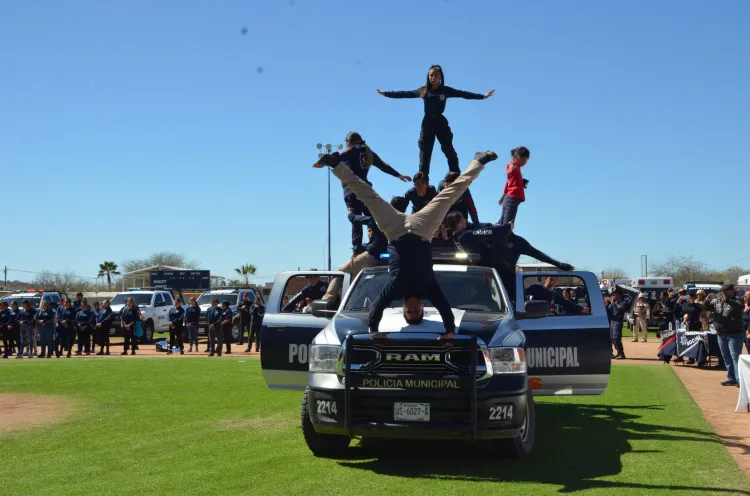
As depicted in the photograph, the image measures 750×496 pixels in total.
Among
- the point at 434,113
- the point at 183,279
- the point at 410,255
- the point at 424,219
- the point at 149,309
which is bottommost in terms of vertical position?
the point at 149,309

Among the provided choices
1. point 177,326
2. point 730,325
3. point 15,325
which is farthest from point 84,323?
point 730,325

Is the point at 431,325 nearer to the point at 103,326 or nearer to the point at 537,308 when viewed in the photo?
the point at 537,308

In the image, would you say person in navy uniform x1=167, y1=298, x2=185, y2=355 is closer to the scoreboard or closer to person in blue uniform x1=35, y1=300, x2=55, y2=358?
person in blue uniform x1=35, y1=300, x2=55, y2=358

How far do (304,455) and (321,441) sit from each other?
362 millimetres

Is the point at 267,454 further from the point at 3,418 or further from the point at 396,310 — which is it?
the point at 3,418

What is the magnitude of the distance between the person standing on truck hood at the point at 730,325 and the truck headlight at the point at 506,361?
10.3 m

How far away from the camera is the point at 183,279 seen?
51156 millimetres

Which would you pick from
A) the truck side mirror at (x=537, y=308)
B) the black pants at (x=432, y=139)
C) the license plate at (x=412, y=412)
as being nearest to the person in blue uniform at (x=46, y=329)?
the black pants at (x=432, y=139)

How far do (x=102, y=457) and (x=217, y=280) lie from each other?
180 ft

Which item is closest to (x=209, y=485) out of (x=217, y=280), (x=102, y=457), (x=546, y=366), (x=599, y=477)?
(x=102, y=457)

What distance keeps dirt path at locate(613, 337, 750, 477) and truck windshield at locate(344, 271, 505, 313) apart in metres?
3.03

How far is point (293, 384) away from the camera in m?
9.47

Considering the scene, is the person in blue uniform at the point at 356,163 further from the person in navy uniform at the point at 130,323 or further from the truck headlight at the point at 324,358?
the person in navy uniform at the point at 130,323

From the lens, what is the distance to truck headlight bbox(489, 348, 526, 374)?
24.5 feet
